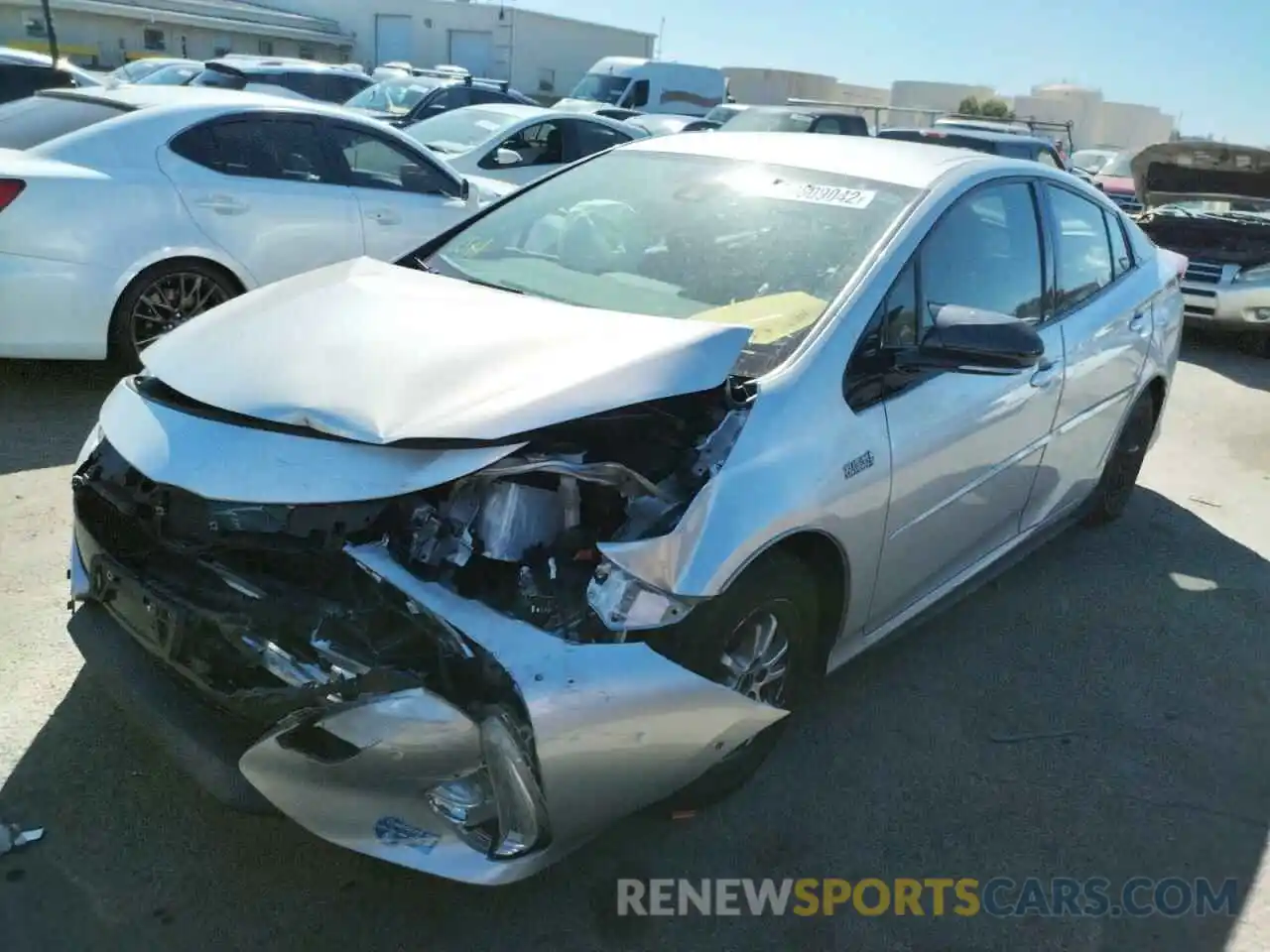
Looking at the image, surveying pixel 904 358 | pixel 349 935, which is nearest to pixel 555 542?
pixel 349 935

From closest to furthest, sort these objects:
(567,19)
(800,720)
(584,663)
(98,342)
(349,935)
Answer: (584,663), (349,935), (800,720), (98,342), (567,19)

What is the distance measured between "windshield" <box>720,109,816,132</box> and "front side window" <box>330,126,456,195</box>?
7.28 meters

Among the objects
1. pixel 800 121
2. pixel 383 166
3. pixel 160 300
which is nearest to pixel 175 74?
pixel 800 121

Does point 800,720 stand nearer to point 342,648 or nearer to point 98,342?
point 342,648

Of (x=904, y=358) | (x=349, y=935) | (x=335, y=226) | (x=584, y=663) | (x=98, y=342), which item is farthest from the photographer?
(x=335, y=226)

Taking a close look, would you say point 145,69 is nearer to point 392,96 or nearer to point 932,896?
point 392,96

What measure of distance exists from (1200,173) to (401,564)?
9.73 meters

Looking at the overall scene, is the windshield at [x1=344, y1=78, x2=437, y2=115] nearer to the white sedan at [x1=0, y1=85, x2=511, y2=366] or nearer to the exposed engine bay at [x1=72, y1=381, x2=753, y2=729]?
the white sedan at [x1=0, y1=85, x2=511, y2=366]

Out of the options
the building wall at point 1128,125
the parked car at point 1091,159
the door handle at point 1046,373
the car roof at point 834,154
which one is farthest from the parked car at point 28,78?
the building wall at point 1128,125

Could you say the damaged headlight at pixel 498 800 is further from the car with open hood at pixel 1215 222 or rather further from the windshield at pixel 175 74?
the windshield at pixel 175 74

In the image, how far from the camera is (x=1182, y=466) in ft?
21.0

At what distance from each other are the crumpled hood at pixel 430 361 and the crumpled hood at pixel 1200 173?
8434 mm

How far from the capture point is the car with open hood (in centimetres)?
928

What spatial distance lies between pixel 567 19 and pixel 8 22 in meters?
21.0
